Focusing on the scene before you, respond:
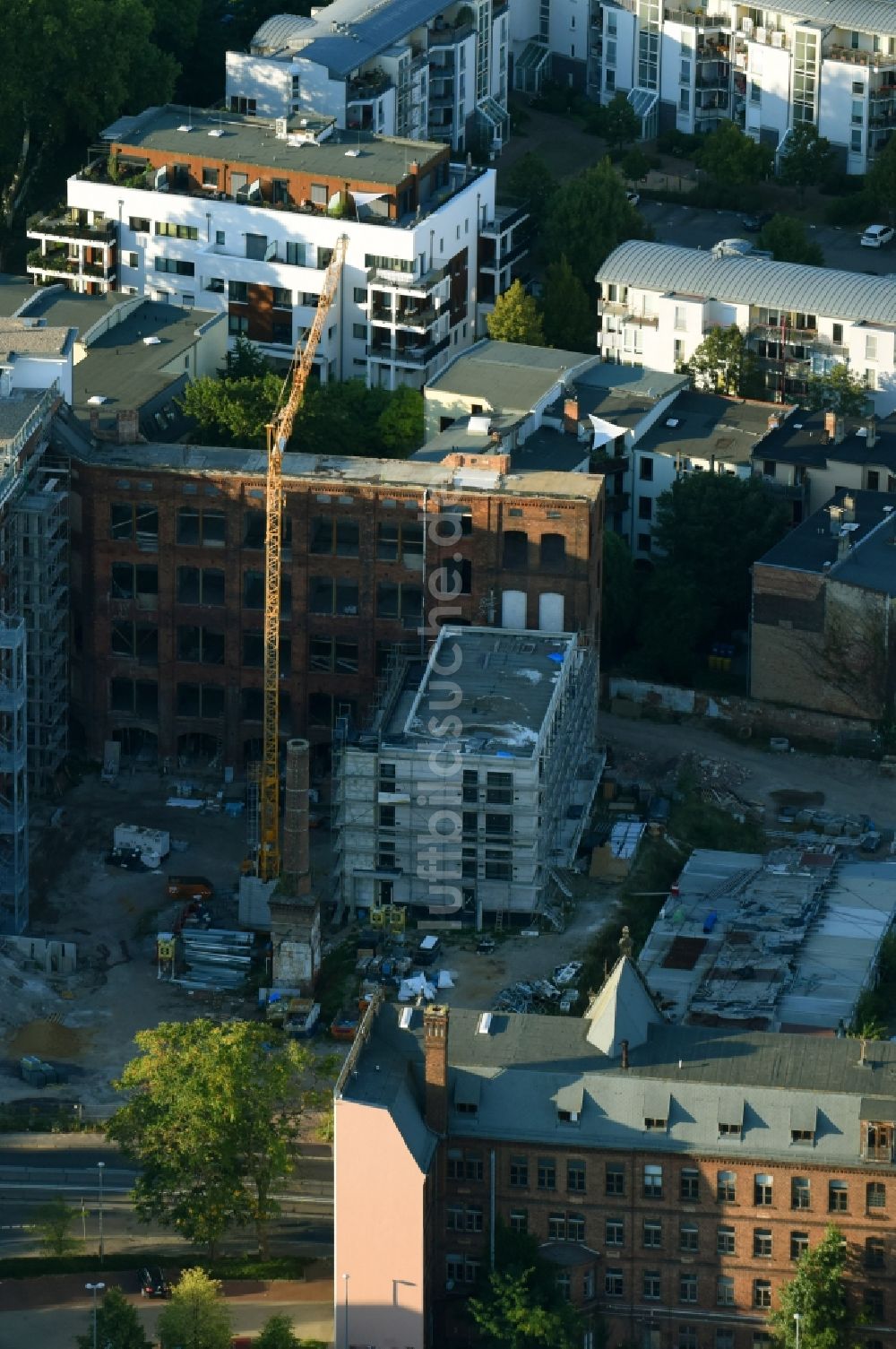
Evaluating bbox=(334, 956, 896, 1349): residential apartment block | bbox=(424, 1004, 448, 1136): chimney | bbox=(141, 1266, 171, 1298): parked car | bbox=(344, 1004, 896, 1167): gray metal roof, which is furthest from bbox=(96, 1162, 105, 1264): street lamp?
bbox=(424, 1004, 448, 1136): chimney

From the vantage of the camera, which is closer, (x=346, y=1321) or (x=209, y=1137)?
(x=346, y=1321)

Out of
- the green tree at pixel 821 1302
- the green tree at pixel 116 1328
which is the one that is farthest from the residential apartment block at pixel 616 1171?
the green tree at pixel 116 1328

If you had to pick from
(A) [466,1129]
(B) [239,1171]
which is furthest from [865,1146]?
(B) [239,1171]

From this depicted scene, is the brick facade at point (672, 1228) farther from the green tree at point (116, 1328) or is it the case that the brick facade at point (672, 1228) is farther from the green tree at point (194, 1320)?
the green tree at point (116, 1328)

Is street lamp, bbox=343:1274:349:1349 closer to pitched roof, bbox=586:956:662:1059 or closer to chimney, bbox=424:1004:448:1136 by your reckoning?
chimney, bbox=424:1004:448:1136

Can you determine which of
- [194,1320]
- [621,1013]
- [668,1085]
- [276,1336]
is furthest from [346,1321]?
[621,1013]

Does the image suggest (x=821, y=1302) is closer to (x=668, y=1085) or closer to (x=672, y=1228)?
(x=672, y=1228)
